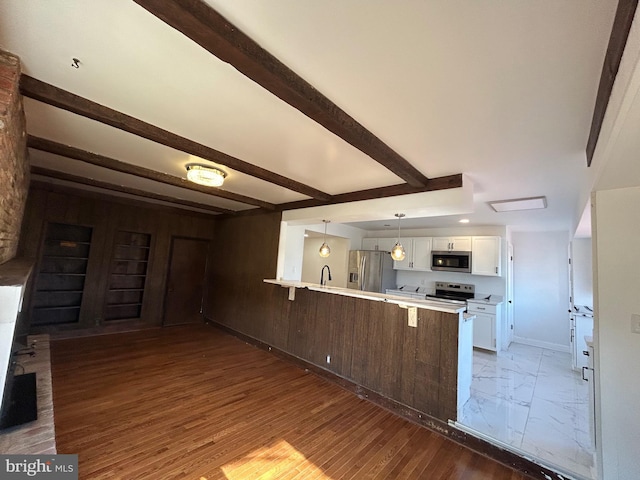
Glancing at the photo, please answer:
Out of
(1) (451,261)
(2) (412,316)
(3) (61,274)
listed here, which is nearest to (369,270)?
(1) (451,261)


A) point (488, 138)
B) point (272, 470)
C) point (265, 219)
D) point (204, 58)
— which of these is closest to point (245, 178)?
point (265, 219)

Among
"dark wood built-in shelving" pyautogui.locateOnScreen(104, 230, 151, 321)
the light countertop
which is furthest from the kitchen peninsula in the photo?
"dark wood built-in shelving" pyautogui.locateOnScreen(104, 230, 151, 321)

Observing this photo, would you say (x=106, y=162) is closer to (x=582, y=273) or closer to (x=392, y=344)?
(x=392, y=344)

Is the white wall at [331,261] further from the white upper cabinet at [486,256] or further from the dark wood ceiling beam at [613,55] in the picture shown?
the dark wood ceiling beam at [613,55]

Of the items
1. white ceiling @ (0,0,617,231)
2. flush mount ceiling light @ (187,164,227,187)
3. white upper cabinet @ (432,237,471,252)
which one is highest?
white ceiling @ (0,0,617,231)

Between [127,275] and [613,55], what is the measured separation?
7.05 meters

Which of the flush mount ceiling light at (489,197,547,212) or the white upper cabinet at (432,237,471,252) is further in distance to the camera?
the white upper cabinet at (432,237,471,252)

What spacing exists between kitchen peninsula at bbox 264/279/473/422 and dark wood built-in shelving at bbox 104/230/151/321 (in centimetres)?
367

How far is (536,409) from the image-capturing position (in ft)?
10.0

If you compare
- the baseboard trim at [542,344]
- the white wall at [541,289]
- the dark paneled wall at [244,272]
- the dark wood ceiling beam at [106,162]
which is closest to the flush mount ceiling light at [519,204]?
the white wall at [541,289]

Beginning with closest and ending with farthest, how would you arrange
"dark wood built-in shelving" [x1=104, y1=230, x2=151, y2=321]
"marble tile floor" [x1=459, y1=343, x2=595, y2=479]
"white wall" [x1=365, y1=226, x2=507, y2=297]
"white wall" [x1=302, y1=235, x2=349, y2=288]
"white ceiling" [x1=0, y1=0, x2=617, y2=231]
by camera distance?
"white ceiling" [x1=0, y1=0, x2=617, y2=231]
"marble tile floor" [x1=459, y1=343, x2=595, y2=479]
"dark wood built-in shelving" [x1=104, y1=230, x2=151, y2=321]
"white wall" [x1=365, y1=226, x2=507, y2=297]
"white wall" [x1=302, y1=235, x2=349, y2=288]

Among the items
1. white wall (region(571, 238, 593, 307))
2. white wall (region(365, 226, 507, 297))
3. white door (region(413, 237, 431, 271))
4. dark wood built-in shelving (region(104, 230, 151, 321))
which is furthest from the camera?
white door (region(413, 237, 431, 271))

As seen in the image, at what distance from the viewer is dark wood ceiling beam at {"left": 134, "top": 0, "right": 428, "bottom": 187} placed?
107 cm

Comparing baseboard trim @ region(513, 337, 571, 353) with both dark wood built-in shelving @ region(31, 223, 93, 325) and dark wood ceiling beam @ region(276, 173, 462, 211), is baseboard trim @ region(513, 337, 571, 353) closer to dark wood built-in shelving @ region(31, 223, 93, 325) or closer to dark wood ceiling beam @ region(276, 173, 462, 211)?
dark wood ceiling beam @ region(276, 173, 462, 211)
